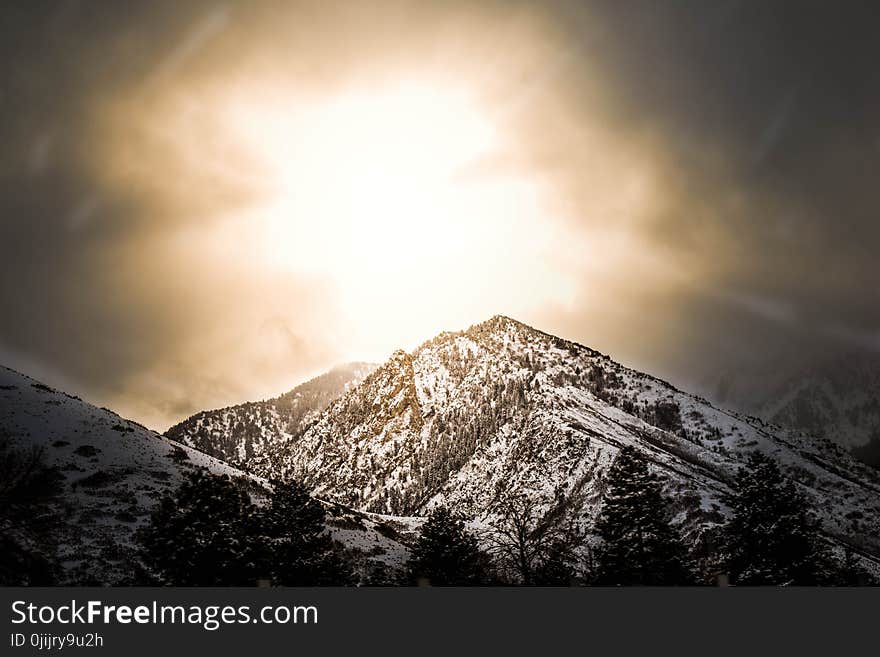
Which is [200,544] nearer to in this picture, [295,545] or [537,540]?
[295,545]

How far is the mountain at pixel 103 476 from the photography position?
45444mm

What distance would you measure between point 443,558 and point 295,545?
11.2 m

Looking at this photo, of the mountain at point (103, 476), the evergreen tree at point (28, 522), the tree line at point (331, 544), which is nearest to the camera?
the evergreen tree at point (28, 522)

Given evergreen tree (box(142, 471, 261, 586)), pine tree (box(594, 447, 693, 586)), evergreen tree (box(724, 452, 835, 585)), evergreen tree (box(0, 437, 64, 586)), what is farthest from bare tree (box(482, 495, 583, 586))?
evergreen tree (box(0, 437, 64, 586))

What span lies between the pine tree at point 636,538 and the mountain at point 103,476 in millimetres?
28210

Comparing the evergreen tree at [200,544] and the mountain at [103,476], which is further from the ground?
the mountain at [103,476]

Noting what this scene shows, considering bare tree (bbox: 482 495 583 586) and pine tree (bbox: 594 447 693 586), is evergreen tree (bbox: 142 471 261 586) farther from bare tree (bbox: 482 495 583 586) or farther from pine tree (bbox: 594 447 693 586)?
pine tree (bbox: 594 447 693 586)

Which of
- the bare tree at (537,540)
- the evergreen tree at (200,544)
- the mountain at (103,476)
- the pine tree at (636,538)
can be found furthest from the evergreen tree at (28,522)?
the pine tree at (636,538)

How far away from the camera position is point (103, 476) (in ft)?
186

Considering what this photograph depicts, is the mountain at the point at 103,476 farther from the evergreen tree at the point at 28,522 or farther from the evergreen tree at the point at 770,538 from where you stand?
the evergreen tree at the point at 770,538

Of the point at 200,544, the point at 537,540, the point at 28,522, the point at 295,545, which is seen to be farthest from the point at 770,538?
the point at 28,522
